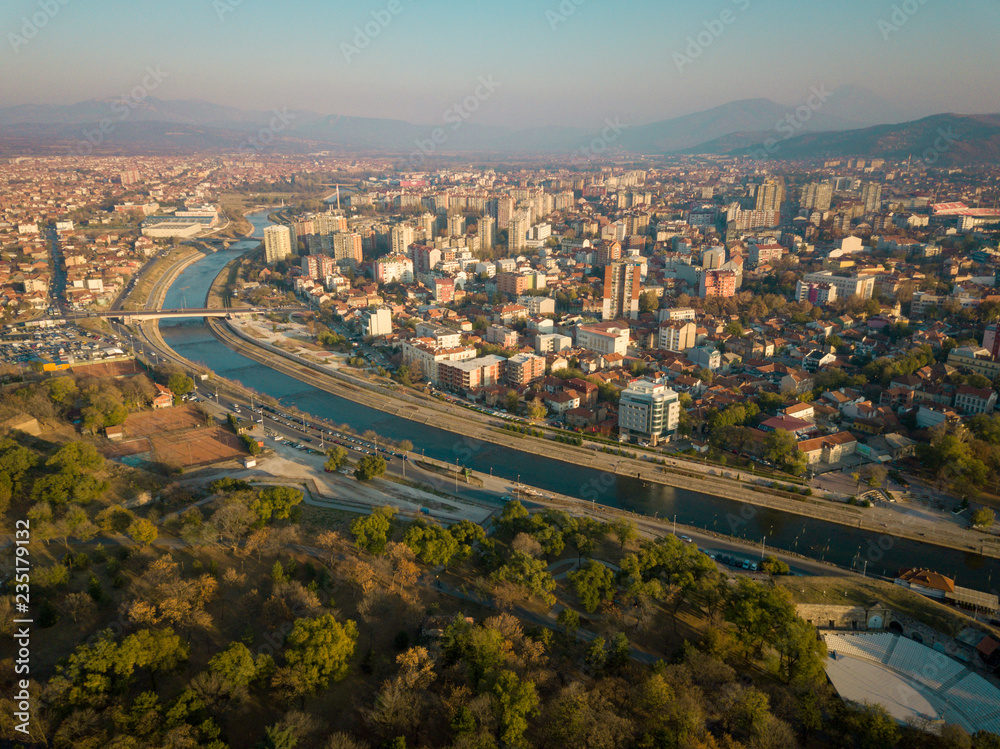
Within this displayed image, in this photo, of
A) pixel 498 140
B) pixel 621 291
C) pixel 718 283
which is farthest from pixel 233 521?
pixel 498 140

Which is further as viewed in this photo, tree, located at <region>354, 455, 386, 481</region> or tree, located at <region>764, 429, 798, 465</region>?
tree, located at <region>764, 429, 798, 465</region>

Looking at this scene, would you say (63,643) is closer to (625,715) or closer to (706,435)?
(625,715)

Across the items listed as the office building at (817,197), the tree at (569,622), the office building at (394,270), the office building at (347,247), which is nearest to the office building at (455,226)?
the office building at (347,247)

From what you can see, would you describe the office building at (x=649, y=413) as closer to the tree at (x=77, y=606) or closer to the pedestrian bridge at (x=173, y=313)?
the tree at (x=77, y=606)

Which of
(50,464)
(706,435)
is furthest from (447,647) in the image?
(706,435)

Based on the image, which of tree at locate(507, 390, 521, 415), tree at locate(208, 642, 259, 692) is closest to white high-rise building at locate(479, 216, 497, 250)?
tree at locate(507, 390, 521, 415)

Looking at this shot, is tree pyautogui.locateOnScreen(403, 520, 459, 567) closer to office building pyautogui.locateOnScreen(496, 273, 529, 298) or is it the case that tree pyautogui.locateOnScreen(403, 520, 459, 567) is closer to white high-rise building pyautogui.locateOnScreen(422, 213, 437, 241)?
office building pyautogui.locateOnScreen(496, 273, 529, 298)

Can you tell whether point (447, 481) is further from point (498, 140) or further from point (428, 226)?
point (498, 140)
